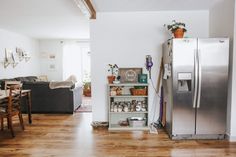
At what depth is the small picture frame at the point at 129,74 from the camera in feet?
13.1

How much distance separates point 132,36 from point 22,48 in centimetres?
469

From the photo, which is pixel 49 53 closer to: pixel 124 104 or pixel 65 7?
pixel 65 7

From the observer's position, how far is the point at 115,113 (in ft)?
12.9

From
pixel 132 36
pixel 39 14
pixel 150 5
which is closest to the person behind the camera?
pixel 150 5

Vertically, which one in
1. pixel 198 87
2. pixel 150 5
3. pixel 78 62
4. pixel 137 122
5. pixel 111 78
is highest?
pixel 150 5

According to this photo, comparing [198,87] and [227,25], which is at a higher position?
[227,25]

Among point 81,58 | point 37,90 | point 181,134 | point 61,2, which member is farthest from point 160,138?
point 81,58

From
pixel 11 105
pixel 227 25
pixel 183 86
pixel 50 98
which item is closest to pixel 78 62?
pixel 50 98

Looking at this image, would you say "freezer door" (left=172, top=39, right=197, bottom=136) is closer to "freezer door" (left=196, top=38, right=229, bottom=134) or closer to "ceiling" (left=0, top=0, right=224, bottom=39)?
"freezer door" (left=196, top=38, right=229, bottom=134)

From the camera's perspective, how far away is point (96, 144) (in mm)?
3123

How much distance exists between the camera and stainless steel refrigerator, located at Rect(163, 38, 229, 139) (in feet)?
10.3

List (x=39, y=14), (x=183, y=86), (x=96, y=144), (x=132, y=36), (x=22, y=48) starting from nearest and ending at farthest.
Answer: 1. (x=96, y=144)
2. (x=183, y=86)
3. (x=132, y=36)
4. (x=39, y=14)
5. (x=22, y=48)

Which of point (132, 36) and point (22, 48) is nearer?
point (132, 36)

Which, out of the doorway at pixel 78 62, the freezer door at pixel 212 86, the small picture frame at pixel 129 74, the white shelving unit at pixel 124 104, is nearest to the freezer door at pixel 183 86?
the freezer door at pixel 212 86
